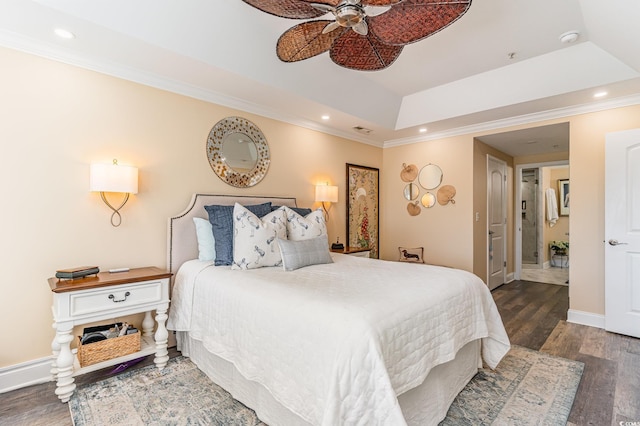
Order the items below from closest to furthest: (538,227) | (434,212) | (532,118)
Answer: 1. (532,118)
2. (434,212)
3. (538,227)

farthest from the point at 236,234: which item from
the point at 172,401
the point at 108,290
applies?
the point at 172,401

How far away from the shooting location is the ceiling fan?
1.53 metres

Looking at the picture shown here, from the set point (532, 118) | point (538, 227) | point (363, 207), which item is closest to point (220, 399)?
point (363, 207)

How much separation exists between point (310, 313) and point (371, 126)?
10.5ft

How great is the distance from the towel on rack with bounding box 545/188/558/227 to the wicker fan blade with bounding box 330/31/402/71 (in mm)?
6921

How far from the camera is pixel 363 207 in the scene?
4773 millimetres

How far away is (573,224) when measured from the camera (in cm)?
350

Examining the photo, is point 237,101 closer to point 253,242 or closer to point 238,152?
point 238,152

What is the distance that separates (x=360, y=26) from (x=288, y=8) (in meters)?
0.39

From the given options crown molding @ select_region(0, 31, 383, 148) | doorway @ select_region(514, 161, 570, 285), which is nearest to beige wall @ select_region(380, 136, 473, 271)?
crown molding @ select_region(0, 31, 383, 148)

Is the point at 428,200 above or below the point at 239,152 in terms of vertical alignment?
below

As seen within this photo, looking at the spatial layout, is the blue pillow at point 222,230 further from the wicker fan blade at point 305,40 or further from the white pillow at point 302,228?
the wicker fan blade at point 305,40

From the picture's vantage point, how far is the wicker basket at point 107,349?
2.07m

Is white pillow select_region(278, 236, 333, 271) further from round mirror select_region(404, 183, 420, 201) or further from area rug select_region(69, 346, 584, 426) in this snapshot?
round mirror select_region(404, 183, 420, 201)
